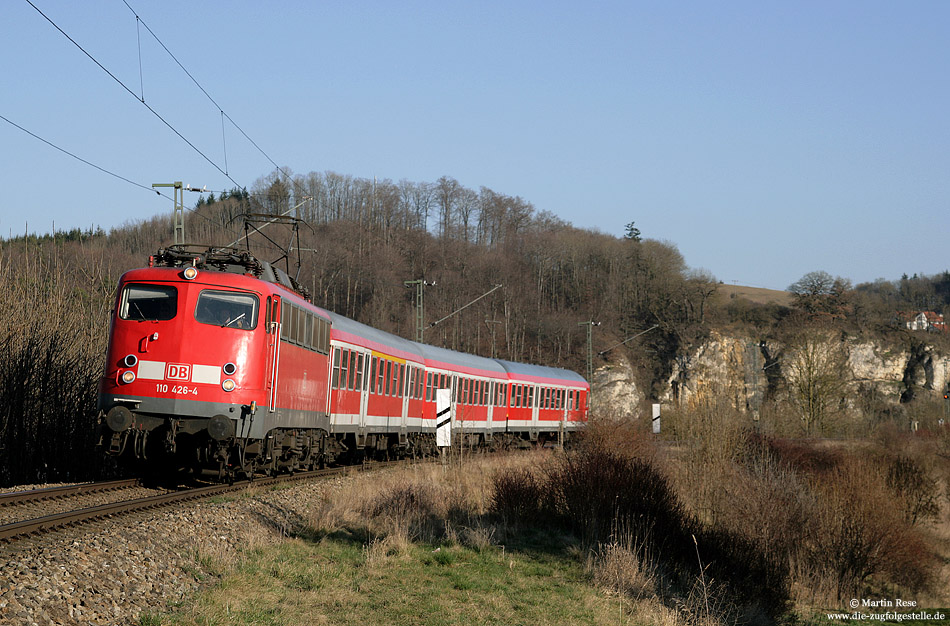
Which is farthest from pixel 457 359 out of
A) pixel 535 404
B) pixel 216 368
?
pixel 216 368

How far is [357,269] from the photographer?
258 ft

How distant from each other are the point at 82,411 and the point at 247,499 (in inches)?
287

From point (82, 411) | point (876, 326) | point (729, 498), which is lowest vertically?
point (729, 498)

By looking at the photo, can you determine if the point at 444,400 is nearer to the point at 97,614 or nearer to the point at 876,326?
the point at 97,614

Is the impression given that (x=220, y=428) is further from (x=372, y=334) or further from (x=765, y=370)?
(x=765, y=370)

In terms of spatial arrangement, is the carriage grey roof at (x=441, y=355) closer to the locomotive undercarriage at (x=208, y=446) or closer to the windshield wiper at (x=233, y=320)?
the locomotive undercarriage at (x=208, y=446)

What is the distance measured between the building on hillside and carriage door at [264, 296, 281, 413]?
99.1 m

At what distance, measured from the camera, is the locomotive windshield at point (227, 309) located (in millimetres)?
14891

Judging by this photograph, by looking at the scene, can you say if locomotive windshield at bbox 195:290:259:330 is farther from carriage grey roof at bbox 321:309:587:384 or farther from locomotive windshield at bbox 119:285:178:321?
carriage grey roof at bbox 321:309:587:384

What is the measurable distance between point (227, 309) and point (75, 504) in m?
3.85

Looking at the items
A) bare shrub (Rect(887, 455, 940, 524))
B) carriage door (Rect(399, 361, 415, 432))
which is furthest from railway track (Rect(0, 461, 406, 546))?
bare shrub (Rect(887, 455, 940, 524))

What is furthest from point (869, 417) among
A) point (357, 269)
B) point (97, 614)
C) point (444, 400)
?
point (97, 614)

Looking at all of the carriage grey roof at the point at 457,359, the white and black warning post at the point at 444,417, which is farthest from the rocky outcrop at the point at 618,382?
the white and black warning post at the point at 444,417

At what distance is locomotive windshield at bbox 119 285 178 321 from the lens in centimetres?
1480
